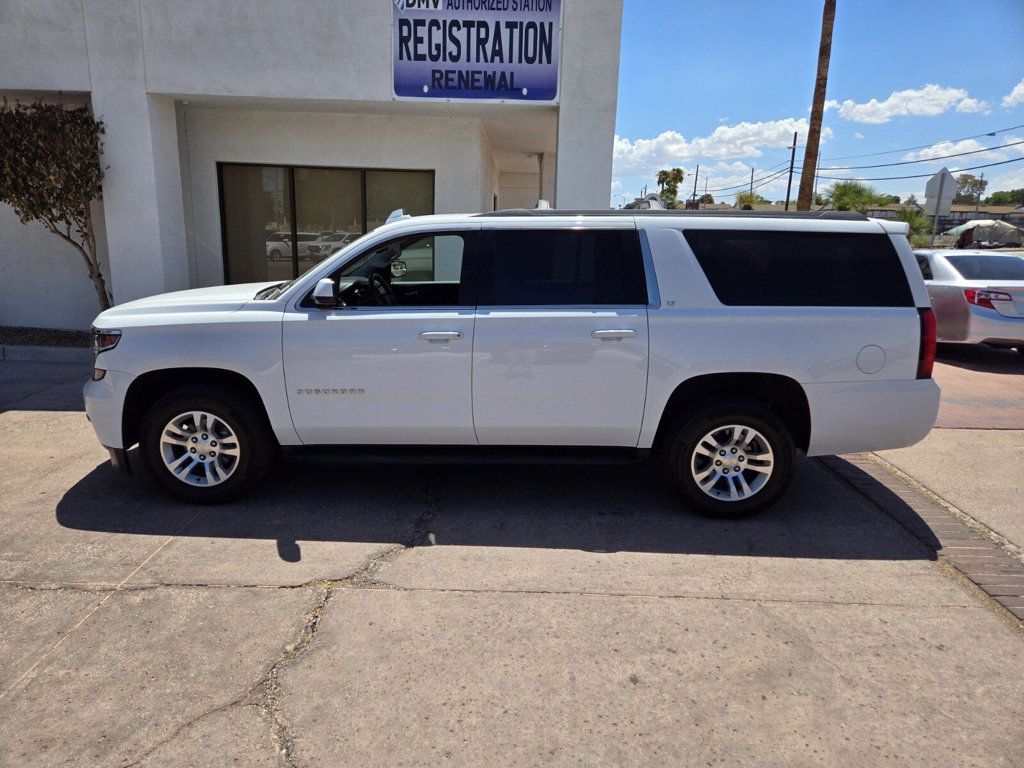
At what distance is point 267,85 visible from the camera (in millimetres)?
9016

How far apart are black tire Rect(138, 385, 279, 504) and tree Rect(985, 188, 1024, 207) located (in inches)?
4673

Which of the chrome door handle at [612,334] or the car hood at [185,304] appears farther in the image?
the car hood at [185,304]

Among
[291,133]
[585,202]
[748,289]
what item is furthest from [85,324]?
[748,289]

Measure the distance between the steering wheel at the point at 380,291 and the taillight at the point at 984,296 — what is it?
28.2 ft

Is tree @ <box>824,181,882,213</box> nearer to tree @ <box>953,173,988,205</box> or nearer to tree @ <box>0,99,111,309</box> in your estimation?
tree @ <box>0,99,111,309</box>

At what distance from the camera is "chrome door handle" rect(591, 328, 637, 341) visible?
14.4 feet

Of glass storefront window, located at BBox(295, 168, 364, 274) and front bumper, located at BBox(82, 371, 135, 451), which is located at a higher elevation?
glass storefront window, located at BBox(295, 168, 364, 274)

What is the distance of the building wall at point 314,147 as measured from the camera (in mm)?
10453

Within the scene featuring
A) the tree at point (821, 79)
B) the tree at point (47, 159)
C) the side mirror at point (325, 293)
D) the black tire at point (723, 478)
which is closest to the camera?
the side mirror at point (325, 293)

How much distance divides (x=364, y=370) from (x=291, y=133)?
741 centimetres

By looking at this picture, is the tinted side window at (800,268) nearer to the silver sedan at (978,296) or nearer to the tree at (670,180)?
the silver sedan at (978,296)

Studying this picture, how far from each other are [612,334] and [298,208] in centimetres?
797

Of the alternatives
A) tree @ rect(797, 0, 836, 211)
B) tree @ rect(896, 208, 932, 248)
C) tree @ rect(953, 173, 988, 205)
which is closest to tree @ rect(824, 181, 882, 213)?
tree @ rect(896, 208, 932, 248)

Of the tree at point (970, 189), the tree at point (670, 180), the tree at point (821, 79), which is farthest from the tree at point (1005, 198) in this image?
the tree at point (821, 79)
